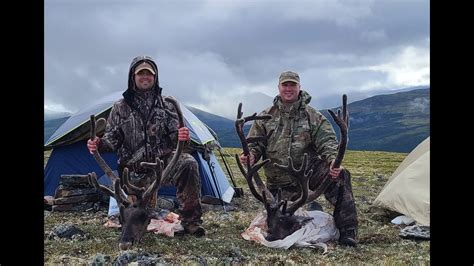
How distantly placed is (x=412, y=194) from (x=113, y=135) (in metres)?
4.70

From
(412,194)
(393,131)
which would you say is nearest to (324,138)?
(412,194)

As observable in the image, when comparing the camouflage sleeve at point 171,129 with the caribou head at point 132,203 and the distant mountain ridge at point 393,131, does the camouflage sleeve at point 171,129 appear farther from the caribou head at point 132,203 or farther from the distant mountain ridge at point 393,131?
the distant mountain ridge at point 393,131

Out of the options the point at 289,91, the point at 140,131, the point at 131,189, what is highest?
the point at 289,91

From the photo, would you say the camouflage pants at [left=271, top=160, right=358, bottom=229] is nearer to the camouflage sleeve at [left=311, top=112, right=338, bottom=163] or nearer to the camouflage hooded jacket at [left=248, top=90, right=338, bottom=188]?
the camouflage sleeve at [left=311, top=112, right=338, bottom=163]

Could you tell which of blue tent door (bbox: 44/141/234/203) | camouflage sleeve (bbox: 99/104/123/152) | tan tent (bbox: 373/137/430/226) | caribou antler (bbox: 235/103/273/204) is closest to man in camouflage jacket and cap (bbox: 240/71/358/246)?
caribou antler (bbox: 235/103/273/204)

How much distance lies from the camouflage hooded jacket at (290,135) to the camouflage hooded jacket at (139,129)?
1.19 metres

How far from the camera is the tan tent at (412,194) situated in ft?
29.7

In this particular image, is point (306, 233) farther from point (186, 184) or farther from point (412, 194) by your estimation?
point (412, 194)

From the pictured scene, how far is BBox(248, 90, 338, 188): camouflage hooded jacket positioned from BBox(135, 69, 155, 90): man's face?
151 centimetres

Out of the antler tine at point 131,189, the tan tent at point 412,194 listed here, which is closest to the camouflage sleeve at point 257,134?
the antler tine at point 131,189

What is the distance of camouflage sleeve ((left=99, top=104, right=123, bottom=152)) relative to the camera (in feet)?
26.0

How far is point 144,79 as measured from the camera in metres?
8.01
